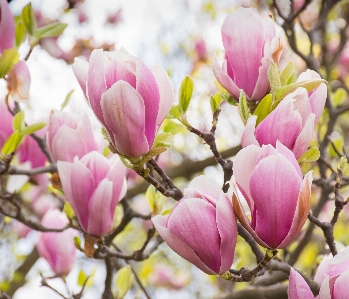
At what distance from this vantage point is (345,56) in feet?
7.99

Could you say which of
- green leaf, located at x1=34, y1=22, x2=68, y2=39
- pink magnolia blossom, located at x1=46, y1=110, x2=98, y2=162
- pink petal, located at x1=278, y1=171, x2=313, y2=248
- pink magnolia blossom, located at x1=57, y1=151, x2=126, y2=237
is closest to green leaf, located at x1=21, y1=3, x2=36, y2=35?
green leaf, located at x1=34, y1=22, x2=68, y2=39

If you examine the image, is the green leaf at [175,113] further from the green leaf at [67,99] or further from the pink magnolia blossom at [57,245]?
the pink magnolia blossom at [57,245]

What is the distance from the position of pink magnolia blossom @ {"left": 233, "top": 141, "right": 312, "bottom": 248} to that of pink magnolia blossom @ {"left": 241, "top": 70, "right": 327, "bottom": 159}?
39mm

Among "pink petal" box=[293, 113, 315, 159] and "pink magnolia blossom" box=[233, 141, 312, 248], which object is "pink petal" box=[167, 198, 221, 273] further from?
"pink petal" box=[293, 113, 315, 159]

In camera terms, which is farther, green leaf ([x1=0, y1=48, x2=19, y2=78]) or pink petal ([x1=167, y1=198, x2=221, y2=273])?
green leaf ([x1=0, y1=48, x2=19, y2=78])

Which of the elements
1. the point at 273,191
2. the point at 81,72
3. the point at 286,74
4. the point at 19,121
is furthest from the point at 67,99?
the point at 273,191

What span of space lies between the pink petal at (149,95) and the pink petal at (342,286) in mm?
282

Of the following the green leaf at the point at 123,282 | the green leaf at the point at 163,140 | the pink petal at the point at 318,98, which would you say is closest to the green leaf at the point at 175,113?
the green leaf at the point at 163,140

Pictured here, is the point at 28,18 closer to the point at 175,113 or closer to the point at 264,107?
the point at 175,113

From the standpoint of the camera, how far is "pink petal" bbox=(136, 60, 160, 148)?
1.82 feet

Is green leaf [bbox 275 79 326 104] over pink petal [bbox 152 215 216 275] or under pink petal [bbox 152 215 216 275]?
over

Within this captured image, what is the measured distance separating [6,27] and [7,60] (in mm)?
57

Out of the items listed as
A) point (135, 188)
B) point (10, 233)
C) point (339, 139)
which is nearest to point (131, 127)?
point (339, 139)

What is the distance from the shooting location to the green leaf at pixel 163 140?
2.04ft
